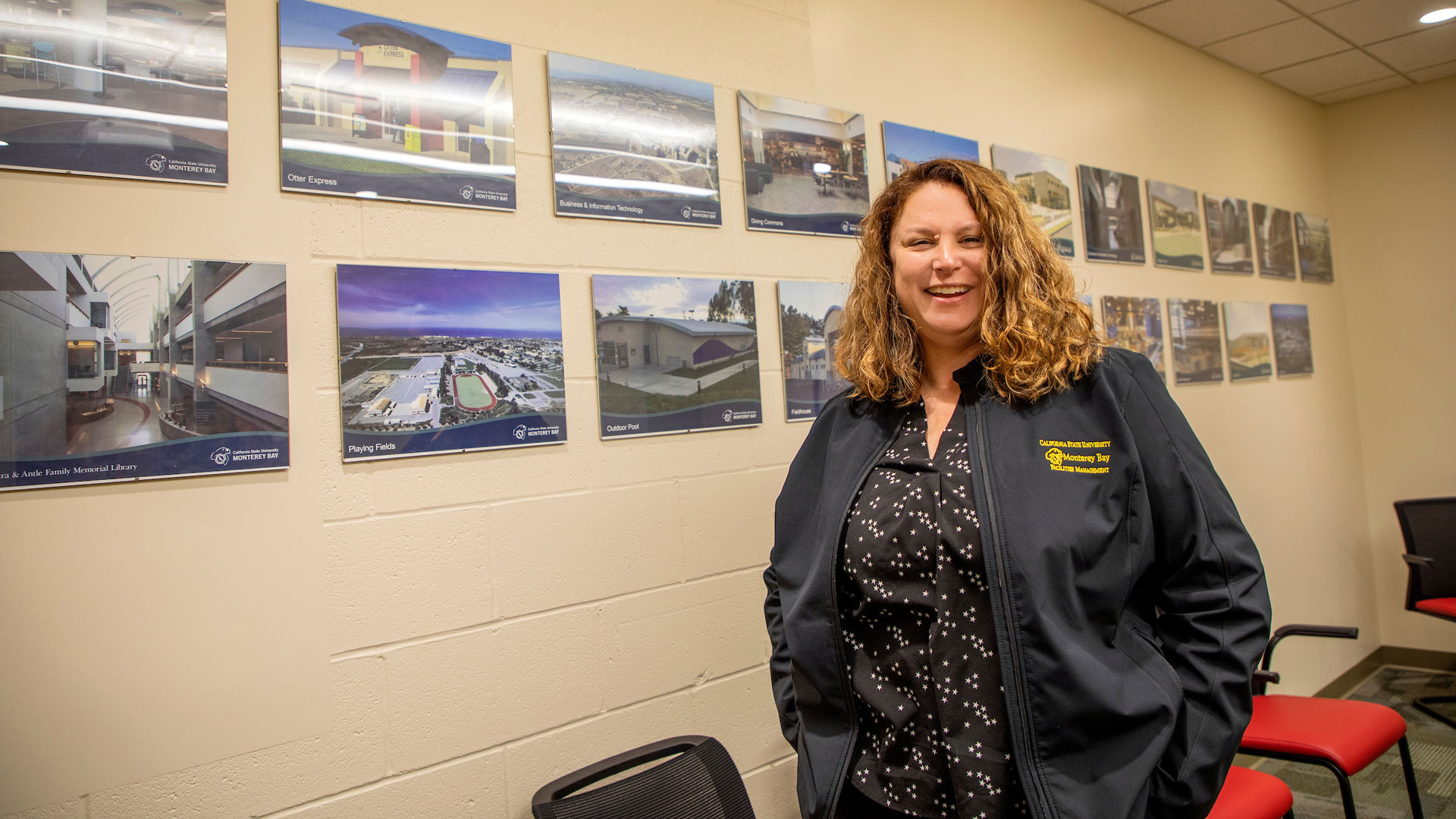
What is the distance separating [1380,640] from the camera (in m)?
4.34

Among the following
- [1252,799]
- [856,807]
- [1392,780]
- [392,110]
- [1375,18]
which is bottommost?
[1392,780]

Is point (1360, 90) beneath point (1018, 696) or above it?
above

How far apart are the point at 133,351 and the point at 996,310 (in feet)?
4.74

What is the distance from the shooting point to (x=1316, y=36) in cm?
346

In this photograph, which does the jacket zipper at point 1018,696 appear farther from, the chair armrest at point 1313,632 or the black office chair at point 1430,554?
the black office chair at point 1430,554

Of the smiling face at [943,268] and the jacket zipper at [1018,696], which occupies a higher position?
the smiling face at [943,268]

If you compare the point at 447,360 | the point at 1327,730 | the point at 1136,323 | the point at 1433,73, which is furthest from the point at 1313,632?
the point at 1433,73

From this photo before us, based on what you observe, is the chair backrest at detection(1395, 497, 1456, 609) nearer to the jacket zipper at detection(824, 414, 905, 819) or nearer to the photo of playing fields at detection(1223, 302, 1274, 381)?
the photo of playing fields at detection(1223, 302, 1274, 381)

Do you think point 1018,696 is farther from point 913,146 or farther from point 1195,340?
point 1195,340

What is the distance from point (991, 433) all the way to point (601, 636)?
100 cm

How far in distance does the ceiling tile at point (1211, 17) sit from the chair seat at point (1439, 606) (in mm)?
2638

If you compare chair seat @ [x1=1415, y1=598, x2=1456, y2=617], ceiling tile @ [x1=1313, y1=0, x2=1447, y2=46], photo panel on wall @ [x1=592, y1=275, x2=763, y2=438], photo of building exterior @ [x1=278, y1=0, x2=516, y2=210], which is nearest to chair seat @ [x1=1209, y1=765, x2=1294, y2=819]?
photo panel on wall @ [x1=592, y1=275, x2=763, y2=438]

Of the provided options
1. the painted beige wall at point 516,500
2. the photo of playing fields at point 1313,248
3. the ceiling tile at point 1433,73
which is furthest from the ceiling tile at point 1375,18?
the painted beige wall at point 516,500

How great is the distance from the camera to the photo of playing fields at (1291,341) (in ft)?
12.6
